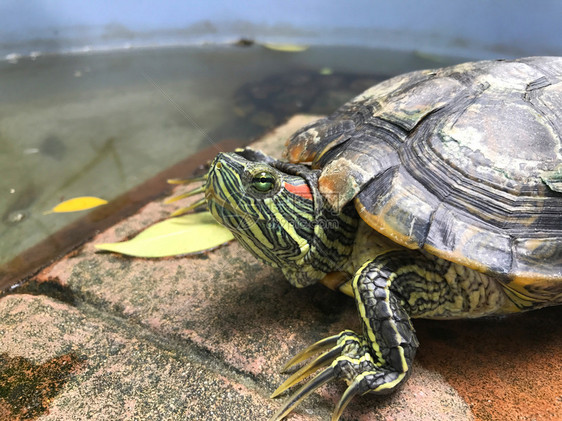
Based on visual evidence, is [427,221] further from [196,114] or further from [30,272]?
[196,114]

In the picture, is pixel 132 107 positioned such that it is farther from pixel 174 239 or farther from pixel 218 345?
pixel 218 345

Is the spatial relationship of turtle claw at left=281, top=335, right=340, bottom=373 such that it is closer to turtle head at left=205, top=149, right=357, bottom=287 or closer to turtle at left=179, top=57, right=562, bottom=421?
turtle at left=179, top=57, right=562, bottom=421

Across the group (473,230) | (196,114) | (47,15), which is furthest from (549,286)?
(47,15)

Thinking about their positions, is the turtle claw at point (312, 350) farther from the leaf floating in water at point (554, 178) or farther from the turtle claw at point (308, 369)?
the leaf floating in water at point (554, 178)

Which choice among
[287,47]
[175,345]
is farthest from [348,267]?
[287,47]

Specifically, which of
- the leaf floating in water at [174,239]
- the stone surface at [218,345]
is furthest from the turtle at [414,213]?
the leaf floating in water at [174,239]

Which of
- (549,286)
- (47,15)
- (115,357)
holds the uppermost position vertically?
(47,15)
